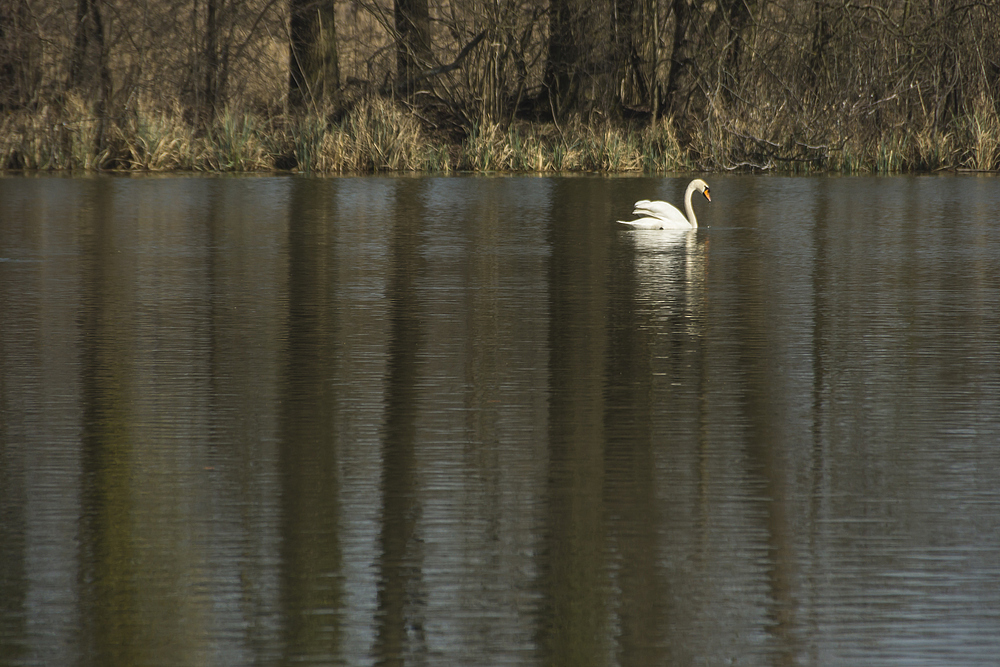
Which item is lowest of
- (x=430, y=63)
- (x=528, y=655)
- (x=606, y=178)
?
(x=528, y=655)

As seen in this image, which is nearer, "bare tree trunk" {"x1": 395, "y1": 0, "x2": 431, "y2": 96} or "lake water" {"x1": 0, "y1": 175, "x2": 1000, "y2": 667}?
"lake water" {"x1": 0, "y1": 175, "x2": 1000, "y2": 667}

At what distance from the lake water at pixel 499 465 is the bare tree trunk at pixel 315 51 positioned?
20.2 meters

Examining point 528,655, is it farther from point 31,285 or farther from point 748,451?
point 31,285

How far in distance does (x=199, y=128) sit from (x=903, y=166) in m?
14.3

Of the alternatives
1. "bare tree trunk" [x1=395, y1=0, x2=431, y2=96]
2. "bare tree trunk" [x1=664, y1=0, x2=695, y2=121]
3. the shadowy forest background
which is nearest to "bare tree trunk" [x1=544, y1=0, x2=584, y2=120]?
the shadowy forest background

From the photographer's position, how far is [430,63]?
30.6 m

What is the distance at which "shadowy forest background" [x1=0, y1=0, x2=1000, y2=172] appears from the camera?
26.8 meters

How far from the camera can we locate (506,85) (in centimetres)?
3050

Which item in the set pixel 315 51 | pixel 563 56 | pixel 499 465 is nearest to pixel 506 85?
pixel 563 56

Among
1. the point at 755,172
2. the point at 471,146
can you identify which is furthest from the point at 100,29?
the point at 755,172

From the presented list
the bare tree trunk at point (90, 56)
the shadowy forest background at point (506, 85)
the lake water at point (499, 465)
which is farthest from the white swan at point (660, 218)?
the bare tree trunk at point (90, 56)

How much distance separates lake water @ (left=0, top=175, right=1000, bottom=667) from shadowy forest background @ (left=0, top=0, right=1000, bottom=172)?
604 inches

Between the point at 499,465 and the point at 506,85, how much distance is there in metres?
25.9

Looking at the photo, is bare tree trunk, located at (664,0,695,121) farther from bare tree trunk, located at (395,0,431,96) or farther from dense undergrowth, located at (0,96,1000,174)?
bare tree trunk, located at (395,0,431,96)
